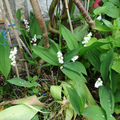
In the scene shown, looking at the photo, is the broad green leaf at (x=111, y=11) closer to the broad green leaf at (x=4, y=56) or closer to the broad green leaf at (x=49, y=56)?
the broad green leaf at (x=49, y=56)

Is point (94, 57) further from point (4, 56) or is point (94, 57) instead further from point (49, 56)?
point (4, 56)

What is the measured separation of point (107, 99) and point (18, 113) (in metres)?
0.67

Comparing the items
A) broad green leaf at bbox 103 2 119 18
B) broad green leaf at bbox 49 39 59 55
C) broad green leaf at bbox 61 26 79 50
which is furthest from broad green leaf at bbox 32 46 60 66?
broad green leaf at bbox 103 2 119 18

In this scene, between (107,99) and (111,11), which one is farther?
(111,11)

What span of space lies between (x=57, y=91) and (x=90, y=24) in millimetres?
679

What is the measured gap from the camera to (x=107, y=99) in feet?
2.87

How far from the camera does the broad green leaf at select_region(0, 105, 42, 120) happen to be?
2.48 ft

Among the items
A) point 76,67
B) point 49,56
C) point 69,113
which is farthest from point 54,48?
point 69,113

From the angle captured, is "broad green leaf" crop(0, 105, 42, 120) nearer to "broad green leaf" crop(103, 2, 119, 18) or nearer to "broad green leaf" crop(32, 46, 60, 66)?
"broad green leaf" crop(32, 46, 60, 66)

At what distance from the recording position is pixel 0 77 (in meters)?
1.18

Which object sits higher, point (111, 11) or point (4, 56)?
point (111, 11)

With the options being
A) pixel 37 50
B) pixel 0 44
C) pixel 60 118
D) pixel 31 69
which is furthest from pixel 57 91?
pixel 0 44

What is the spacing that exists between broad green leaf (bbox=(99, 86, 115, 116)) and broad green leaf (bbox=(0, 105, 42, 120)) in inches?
20.5

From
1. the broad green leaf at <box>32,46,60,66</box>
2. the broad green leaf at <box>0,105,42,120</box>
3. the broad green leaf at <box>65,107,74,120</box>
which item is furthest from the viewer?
the broad green leaf at <box>32,46,60,66</box>
